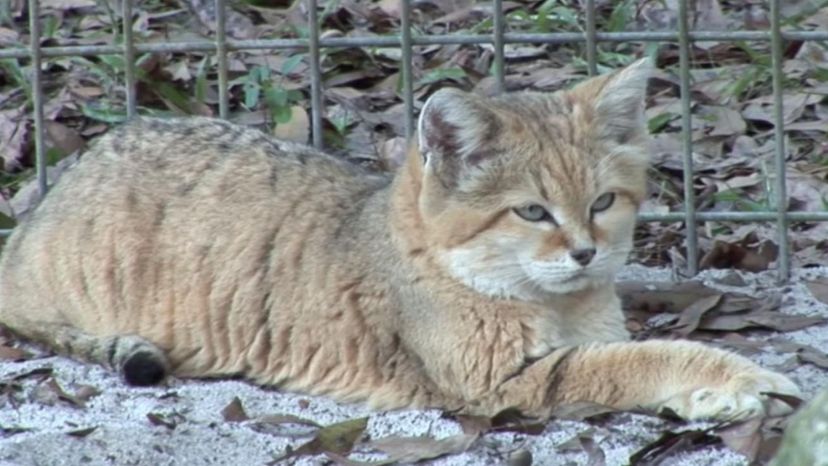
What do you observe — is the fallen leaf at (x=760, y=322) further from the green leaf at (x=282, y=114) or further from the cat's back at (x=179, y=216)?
the green leaf at (x=282, y=114)

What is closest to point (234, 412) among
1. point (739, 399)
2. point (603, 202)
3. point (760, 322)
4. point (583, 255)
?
point (583, 255)

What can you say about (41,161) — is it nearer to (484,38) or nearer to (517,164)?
(484,38)

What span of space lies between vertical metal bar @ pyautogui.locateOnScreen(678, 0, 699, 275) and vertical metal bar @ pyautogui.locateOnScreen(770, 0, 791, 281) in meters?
0.27

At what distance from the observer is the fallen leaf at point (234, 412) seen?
185 inches

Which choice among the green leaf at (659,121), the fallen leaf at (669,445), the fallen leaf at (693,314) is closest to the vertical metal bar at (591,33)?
the fallen leaf at (693,314)

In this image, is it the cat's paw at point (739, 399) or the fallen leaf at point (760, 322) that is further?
the fallen leaf at point (760, 322)

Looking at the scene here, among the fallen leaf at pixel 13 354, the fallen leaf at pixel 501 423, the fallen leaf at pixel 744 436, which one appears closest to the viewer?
the fallen leaf at pixel 744 436

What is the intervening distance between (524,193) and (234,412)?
945 mm

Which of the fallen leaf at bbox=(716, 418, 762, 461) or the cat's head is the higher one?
the cat's head

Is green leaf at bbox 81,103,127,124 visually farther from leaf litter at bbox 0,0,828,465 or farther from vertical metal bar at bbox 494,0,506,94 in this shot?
vertical metal bar at bbox 494,0,506,94

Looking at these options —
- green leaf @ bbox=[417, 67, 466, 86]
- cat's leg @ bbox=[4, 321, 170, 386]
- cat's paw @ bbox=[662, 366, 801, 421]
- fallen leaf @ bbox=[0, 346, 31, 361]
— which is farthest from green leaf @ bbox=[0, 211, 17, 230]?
cat's paw @ bbox=[662, 366, 801, 421]

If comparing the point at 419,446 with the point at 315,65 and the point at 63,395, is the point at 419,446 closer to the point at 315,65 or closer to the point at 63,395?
the point at 63,395

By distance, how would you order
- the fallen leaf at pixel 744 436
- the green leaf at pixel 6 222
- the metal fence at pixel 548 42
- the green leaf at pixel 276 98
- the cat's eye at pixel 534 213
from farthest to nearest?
the green leaf at pixel 276 98 < the green leaf at pixel 6 222 < the metal fence at pixel 548 42 < the cat's eye at pixel 534 213 < the fallen leaf at pixel 744 436

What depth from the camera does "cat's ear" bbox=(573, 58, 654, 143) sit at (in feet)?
15.9
